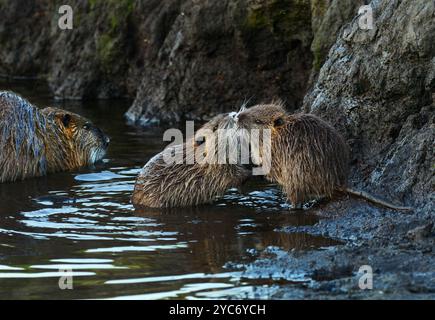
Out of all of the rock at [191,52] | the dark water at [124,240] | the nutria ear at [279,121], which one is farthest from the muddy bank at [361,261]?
the rock at [191,52]

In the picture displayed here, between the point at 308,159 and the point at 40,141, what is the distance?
9.57 ft

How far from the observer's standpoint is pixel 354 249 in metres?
5.63

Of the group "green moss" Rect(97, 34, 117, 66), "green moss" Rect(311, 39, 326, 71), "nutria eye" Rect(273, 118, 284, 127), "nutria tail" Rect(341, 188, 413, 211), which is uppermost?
"green moss" Rect(97, 34, 117, 66)

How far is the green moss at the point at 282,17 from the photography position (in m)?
9.62

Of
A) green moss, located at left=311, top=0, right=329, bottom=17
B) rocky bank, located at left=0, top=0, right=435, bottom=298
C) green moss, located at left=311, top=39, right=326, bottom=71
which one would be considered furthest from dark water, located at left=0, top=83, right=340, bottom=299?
green moss, located at left=311, top=0, right=329, bottom=17

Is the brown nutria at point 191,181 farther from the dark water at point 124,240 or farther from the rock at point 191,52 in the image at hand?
the rock at point 191,52

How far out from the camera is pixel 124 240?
6.28 meters

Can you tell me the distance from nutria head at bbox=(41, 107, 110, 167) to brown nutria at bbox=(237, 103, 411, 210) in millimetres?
2586

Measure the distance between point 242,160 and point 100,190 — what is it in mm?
1300

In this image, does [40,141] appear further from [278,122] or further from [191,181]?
[278,122]

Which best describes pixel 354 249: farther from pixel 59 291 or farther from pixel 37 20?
pixel 37 20

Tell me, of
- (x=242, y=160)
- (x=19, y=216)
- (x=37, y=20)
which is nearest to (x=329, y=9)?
(x=242, y=160)

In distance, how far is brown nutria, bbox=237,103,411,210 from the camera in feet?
22.3

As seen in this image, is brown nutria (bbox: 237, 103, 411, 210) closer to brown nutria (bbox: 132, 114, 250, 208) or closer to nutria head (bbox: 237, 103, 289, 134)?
nutria head (bbox: 237, 103, 289, 134)
